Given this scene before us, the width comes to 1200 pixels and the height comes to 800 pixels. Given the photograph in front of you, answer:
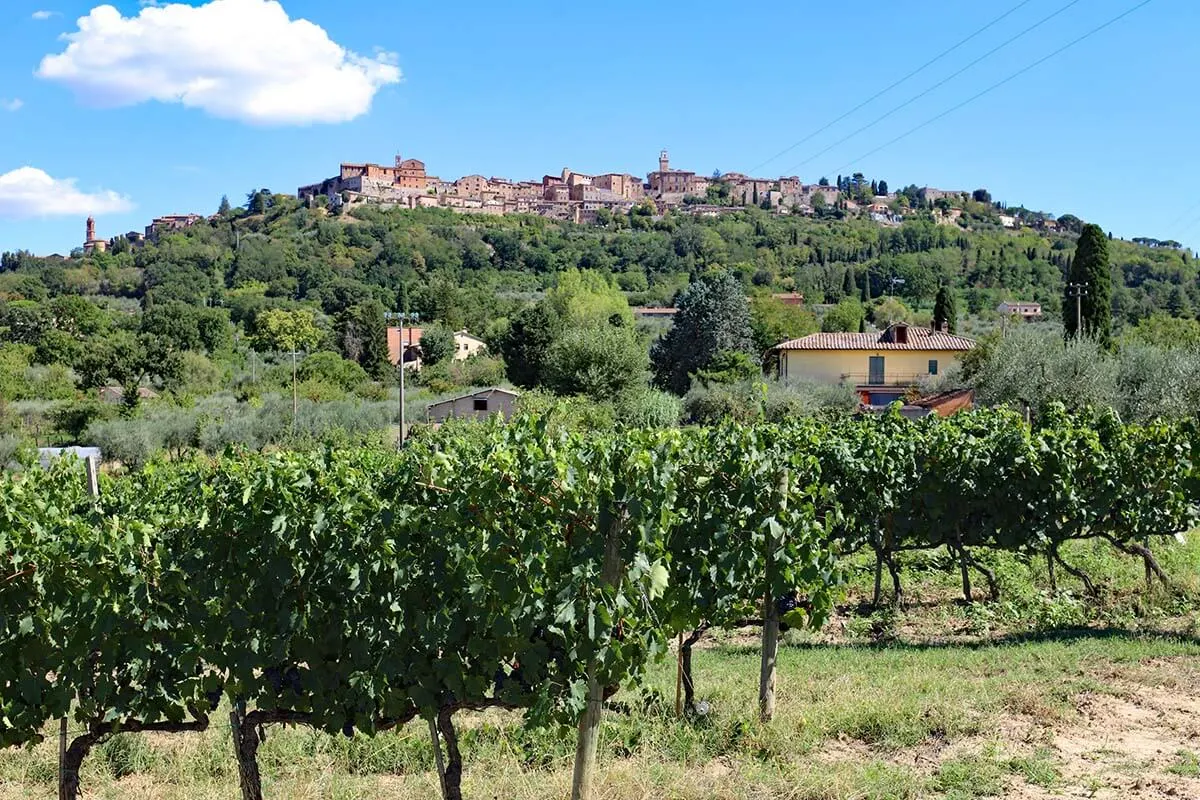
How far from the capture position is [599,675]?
15.1ft

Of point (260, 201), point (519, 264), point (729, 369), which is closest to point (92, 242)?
point (260, 201)

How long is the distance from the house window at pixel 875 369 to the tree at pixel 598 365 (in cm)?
1254

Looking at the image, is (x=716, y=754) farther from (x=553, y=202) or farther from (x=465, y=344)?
(x=553, y=202)

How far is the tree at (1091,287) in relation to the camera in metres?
37.9

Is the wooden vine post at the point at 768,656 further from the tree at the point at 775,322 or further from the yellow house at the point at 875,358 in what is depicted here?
the tree at the point at 775,322

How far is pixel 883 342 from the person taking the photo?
50312 mm

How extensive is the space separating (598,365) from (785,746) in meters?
37.5

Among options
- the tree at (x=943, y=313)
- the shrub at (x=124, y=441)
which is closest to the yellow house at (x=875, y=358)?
the tree at (x=943, y=313)

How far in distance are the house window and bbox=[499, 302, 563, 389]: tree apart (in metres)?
16.5

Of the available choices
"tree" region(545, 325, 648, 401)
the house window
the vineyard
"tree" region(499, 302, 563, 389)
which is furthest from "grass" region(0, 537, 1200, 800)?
"tree" region(499, 302, 563, 389)

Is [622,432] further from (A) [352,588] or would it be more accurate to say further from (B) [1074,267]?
(B) [1074,267]

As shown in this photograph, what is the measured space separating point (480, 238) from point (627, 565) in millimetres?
125537

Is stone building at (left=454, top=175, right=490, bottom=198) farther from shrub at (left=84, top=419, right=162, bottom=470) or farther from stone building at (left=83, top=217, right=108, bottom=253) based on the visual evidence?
shrub at (left=84, top=419, right=162, bottom=470)

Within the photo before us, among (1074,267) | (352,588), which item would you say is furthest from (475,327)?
(352,588)
